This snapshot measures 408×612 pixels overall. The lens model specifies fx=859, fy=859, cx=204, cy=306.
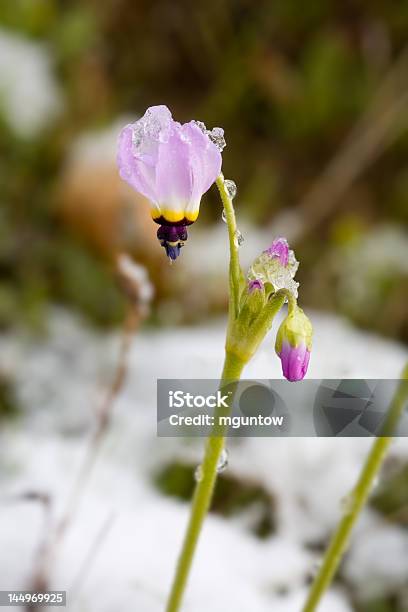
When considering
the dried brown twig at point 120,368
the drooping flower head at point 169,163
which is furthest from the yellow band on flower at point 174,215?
the dried brown twig at point 120,368

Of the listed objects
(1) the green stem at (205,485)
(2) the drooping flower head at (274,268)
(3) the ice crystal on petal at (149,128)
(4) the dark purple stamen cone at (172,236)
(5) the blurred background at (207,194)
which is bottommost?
(1) the green stem at (205,485)

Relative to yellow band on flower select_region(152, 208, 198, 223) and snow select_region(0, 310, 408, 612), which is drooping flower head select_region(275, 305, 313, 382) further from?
snow select_region(0, 310, 408, 612)

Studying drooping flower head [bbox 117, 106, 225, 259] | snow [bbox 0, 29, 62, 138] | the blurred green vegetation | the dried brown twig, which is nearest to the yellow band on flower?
drooping flower head [bbox 117, 106, 225, 259]

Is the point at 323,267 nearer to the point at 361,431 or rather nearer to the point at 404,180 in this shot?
the point at 404,180

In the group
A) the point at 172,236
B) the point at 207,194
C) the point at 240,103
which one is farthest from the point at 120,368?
the point at 240,103

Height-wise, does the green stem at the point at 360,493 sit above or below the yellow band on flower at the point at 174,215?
below

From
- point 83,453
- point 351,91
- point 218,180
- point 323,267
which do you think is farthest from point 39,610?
point 351,91

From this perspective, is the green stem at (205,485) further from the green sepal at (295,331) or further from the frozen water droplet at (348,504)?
the frozen water droplet at (348,504)
